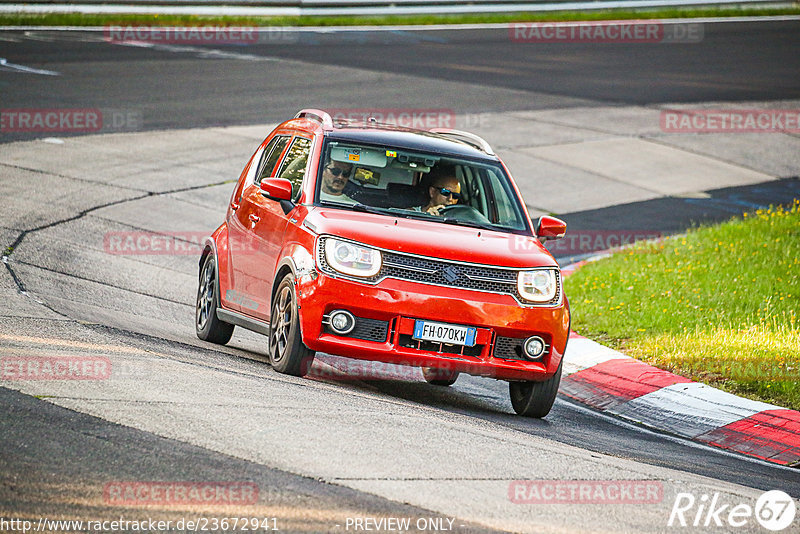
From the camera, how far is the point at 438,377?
9719 mm

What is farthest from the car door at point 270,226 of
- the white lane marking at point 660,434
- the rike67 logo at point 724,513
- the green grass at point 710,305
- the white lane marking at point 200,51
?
the white lane marking at point 200,51

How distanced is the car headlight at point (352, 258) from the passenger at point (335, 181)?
0.74 metres

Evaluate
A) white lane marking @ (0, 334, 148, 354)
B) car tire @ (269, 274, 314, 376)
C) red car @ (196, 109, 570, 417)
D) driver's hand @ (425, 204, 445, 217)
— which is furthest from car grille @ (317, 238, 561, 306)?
white lane marking @ (0, 334, 148, 354)

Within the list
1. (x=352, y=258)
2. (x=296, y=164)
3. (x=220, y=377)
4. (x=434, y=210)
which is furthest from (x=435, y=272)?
(x=296, y=164)

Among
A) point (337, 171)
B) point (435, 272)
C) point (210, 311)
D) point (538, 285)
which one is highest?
point (337, 171)

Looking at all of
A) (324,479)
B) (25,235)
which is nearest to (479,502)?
(324,479)

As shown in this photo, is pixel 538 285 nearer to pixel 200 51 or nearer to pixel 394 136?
pixel 394 136

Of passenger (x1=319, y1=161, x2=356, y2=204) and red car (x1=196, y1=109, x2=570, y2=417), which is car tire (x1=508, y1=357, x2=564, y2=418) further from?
passenger (x1=319, y1=161, x2=356, y2=204)

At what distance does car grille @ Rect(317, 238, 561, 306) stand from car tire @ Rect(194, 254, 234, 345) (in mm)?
2240

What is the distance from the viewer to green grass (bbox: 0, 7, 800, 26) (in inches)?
1191

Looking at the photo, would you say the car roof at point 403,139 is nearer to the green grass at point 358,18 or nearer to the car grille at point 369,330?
the car grille at point 369,330

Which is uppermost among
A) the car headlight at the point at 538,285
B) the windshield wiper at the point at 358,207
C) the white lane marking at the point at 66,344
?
the windshield wiper at the point at 358,207

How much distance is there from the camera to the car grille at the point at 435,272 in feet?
25.8

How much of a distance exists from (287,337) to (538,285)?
5.82 feet
